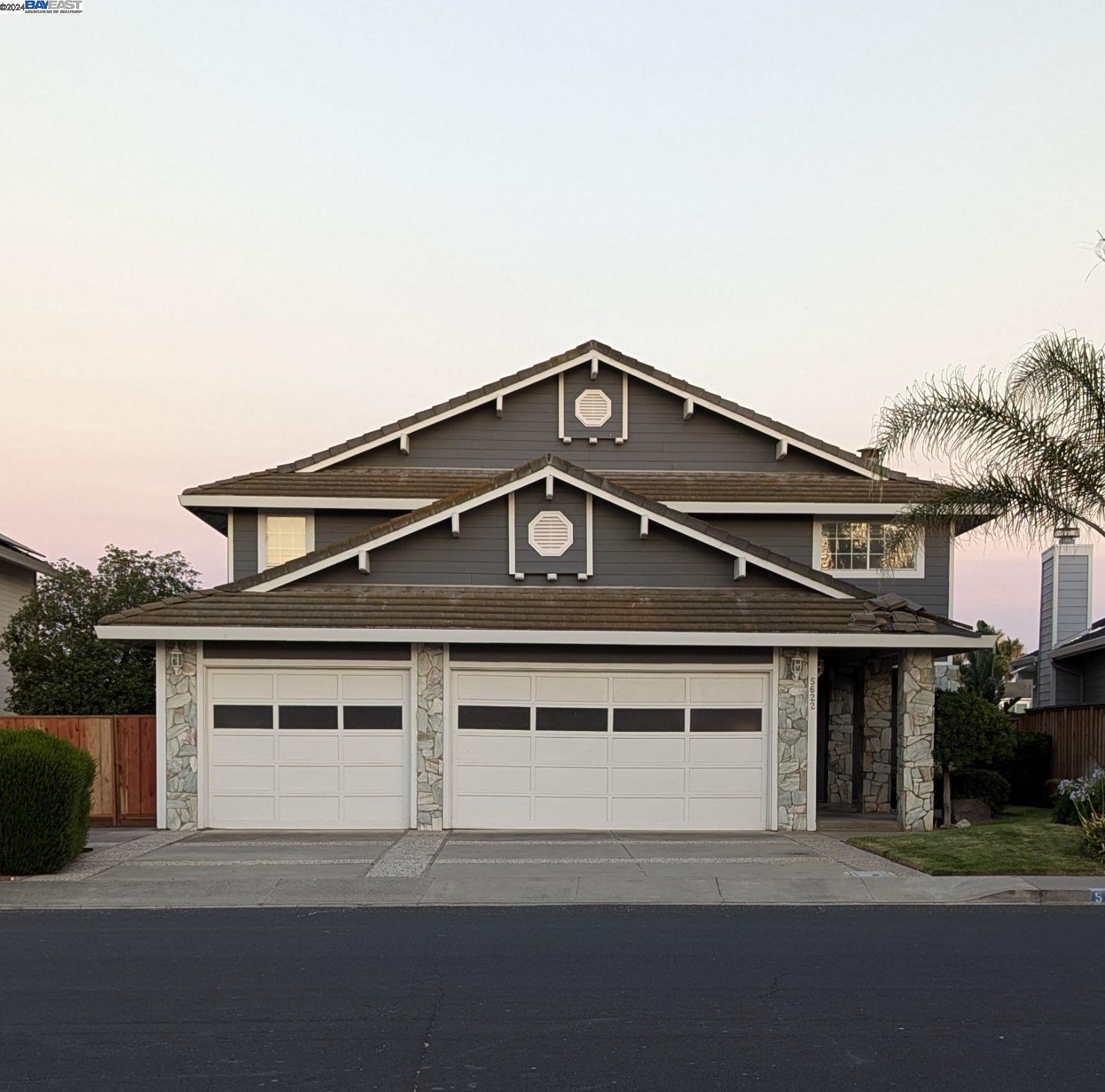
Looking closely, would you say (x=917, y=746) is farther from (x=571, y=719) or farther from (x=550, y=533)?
(x=550, y=533)

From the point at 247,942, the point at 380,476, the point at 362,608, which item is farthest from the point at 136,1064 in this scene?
the point at 380,476

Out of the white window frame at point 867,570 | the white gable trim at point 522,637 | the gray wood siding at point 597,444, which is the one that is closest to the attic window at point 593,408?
the gray wood siding at point 597,444

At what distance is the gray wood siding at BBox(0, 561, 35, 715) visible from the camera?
95.9 feet

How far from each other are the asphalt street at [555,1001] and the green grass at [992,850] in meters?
1.75

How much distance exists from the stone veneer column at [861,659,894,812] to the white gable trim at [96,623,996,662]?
354cm

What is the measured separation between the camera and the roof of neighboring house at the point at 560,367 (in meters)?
23.2

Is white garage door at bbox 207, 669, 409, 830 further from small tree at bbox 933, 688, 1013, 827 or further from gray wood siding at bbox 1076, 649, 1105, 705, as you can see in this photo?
gray wood siding at bbox 1076, 649, 1105, 705

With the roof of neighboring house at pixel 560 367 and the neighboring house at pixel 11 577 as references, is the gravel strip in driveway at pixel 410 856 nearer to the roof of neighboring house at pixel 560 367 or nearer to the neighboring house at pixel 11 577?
the roof of neighboring house at pixel 560 367

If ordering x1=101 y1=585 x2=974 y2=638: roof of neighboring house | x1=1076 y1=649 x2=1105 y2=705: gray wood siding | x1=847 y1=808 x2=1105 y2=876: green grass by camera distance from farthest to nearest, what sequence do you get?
x1=1076 y1=649 x2=1105 y2=705: gray wood siding
x1=101 y1=585 x2=974 y2=638: roof of neighboring house
x1=847 y1=808 x2=1105 y2=876: green grass

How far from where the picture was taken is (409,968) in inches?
357

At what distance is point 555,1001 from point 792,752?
10.2 metres

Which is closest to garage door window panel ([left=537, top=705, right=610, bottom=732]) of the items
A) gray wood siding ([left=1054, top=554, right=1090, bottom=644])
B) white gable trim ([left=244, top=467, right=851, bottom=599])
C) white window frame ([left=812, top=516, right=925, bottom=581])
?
white gable trim ([left=244, top=467, right=851, bottom=599])

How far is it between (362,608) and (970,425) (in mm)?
9039

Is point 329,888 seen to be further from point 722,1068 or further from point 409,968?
point 722,1068
